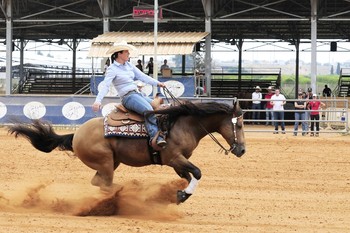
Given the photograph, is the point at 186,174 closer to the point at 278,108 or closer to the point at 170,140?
the point at 170,140

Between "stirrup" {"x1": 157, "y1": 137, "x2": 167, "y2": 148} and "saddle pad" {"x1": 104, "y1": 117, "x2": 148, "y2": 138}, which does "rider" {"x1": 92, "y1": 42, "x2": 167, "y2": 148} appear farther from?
"stirrup" {"x1": 157, "y1": 137, "x2": 167, "y2": 148}

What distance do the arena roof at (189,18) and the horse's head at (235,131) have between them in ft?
72.3

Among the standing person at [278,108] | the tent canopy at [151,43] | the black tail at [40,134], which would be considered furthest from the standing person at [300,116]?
the black tail at [40,134]

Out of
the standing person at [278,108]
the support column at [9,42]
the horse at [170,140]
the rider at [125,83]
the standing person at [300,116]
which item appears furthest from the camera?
the support column at [9,42]

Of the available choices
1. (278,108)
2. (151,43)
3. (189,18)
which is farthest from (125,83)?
(189,18)

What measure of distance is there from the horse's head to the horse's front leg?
0.62 meters

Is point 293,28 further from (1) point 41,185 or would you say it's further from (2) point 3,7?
(1) point 41,185

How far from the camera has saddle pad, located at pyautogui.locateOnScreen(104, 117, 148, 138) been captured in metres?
8.92

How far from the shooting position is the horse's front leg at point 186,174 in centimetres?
858

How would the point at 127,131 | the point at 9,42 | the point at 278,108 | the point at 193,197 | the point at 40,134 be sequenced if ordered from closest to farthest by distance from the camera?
the point at 127,131 → the point at 40,134 → the point at 193,197 → the point at 278,108 → the point at 9,42

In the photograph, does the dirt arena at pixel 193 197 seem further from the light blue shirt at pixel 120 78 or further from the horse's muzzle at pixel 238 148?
the light blue shirt at pixel 120 78

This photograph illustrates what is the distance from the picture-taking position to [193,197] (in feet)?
35.0

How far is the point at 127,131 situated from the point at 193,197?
216cm

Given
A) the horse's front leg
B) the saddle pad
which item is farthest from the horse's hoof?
the saddle pad
